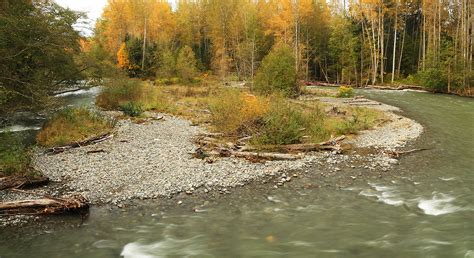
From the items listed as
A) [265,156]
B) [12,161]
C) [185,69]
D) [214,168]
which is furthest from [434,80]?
[12,161]

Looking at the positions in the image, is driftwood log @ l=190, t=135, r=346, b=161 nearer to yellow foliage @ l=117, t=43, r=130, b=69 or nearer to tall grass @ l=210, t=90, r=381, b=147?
tall grass @ l=210, t=90, r=381, b=147

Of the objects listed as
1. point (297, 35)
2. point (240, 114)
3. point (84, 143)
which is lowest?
point (84, 143)

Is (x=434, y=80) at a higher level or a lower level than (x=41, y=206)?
higher

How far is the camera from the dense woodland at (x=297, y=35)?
124 feet

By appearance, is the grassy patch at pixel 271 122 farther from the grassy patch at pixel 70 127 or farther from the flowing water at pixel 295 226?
the grassy patch at pixel 70 127

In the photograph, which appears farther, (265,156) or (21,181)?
(265,156)

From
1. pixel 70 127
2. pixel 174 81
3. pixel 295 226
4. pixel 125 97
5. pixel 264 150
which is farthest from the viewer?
pixel 174 81

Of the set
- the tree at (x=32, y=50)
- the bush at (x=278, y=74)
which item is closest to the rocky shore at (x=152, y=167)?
the tree at (x=32, y=50)

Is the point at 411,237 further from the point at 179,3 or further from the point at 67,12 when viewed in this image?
the point at 179,3

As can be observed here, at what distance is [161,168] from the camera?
1024cm

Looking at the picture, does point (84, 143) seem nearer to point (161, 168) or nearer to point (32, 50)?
point (32, 50)

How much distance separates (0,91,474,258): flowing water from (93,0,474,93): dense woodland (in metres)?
26.3

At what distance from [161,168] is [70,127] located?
6.38 metres

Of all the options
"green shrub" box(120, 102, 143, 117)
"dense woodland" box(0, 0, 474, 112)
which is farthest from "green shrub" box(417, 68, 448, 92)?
"green shrub" box(120, 102, 143, 117)
